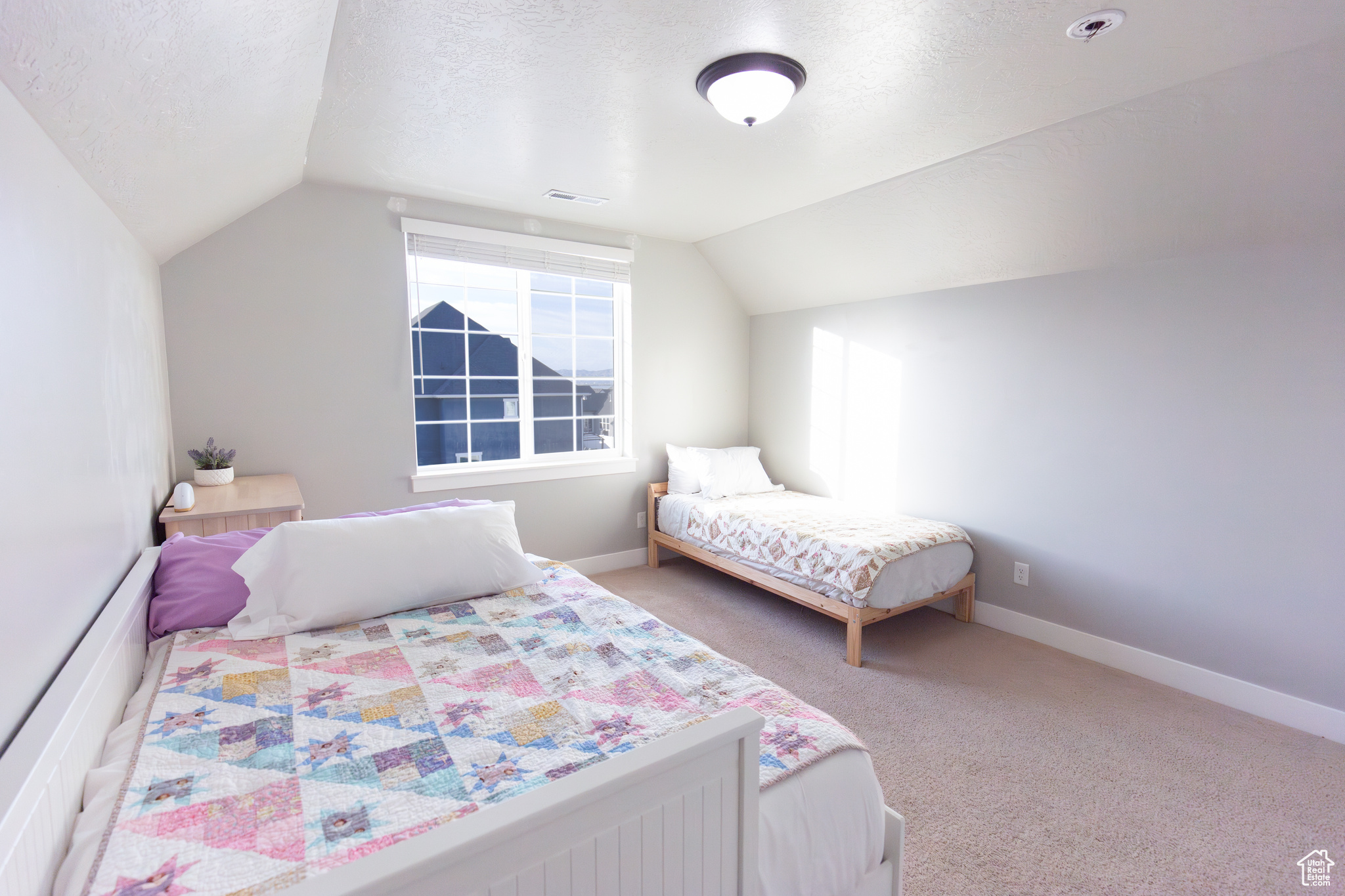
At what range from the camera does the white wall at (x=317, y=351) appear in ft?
9.32

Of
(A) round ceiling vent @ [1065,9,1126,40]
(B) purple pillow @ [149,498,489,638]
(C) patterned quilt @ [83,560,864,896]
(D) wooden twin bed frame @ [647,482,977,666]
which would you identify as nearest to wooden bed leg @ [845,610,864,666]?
(D) wooden twin bed frame @ [647,482,977,666]

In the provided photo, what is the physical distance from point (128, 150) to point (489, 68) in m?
0.98

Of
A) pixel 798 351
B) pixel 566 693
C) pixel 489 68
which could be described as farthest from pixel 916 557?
pixel 489 68

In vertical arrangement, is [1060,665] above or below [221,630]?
below

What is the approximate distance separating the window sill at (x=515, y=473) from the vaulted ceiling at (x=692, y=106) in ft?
4.97

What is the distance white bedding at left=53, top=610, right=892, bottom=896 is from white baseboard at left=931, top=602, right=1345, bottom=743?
7.02ft

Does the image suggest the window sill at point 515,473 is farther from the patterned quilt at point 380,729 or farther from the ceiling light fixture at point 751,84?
the ceiling light fixture at point 751,84

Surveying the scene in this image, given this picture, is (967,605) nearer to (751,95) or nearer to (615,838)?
(751,95)

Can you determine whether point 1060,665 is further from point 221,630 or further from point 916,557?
point 221,630

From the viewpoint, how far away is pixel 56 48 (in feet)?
3.25

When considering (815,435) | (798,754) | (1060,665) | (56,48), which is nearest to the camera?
(56,48)

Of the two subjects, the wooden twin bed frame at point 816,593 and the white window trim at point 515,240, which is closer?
the wooden twin bed frame at point 816,593

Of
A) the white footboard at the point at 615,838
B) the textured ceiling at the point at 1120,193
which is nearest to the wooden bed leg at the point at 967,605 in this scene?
the textured ceiling at the point at 1120,193

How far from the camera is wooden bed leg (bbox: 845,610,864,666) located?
9.39 feet
